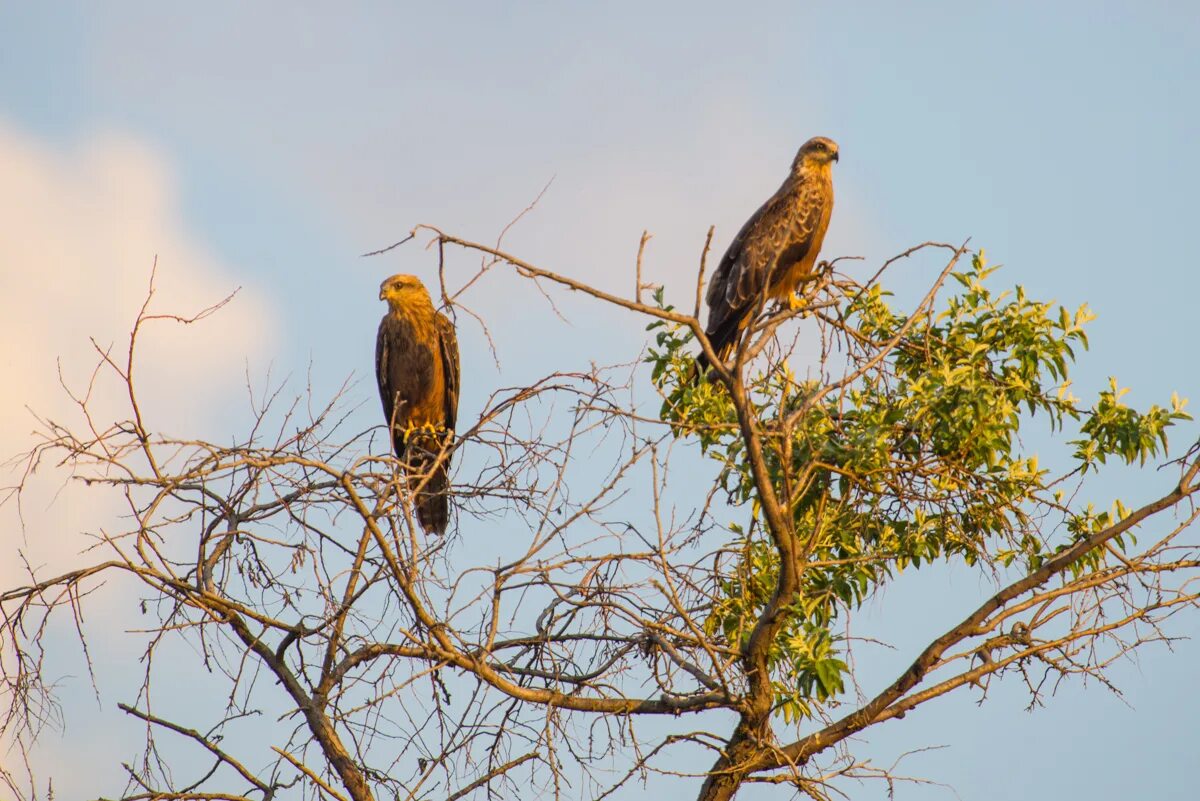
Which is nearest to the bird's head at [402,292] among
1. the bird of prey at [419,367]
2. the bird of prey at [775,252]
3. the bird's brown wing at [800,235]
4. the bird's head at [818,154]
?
the bird of prey at [419,367]

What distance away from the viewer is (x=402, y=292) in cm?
834

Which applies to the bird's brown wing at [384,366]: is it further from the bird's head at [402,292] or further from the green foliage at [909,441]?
the green foliage at [909,441]

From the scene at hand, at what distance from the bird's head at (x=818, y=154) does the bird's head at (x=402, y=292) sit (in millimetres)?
2722

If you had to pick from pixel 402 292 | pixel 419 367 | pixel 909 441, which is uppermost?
pixel 402 292

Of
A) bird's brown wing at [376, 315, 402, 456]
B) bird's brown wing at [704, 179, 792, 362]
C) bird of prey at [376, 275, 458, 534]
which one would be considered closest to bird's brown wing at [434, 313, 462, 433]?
bird of prey at [376, 275, 458, 534]

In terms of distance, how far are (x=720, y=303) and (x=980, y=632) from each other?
3.13 meters

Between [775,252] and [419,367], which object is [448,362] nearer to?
[419,367]

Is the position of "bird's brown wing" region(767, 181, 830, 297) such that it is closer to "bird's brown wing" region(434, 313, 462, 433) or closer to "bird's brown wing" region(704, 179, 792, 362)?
"bird's brown wing" region(704, 179, 792, 362)

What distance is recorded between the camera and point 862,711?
15.5 ft

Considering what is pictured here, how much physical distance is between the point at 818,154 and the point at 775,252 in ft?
3.69

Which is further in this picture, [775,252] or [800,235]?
[800,235]

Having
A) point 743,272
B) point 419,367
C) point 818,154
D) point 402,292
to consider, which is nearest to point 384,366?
point 419,367

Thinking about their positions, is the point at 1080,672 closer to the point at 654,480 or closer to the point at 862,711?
the point at 862,711

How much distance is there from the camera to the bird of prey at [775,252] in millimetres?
7352
